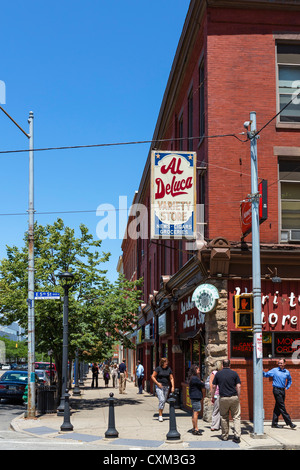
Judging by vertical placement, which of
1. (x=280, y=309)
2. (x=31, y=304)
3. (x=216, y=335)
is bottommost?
(x=216, y=335)

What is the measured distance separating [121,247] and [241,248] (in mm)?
53649

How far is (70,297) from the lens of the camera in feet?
71.6

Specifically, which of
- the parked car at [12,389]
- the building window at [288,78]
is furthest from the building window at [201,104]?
the parked car at [12,389]

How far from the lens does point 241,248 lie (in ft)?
56.7

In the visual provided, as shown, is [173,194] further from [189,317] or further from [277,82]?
[189,317]

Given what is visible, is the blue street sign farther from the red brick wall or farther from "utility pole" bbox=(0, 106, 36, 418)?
the red brick wall

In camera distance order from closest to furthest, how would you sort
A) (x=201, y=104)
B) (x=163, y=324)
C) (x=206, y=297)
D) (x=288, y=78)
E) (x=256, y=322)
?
1. (x=256, y=322)
2. (x=206, y=297)
3. (x=288, y=78)
4. (x=201, y=104)
5. (x=163, y=324)

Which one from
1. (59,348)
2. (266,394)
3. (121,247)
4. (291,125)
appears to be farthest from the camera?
(121,247)

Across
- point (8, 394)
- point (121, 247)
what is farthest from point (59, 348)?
point (121, 247)

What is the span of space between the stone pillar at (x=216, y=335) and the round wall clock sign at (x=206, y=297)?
0.27 meters

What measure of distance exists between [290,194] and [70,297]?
8.94 m

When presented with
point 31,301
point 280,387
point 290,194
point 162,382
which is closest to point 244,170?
point 290,194

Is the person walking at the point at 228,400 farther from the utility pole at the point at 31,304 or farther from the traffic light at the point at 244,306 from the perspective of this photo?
the utility pole at the point at 31,304

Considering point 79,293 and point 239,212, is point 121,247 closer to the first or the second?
point 79,293
